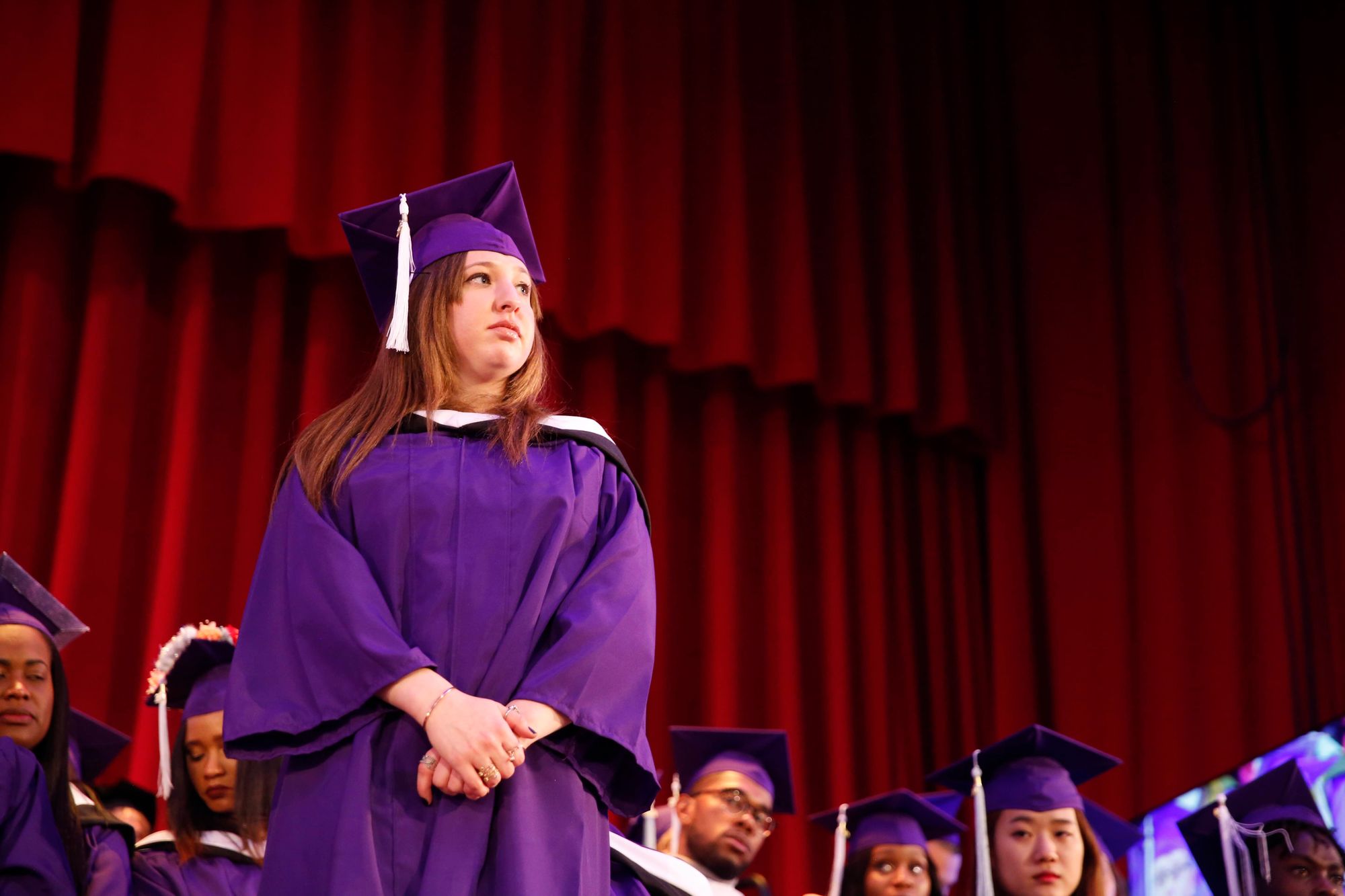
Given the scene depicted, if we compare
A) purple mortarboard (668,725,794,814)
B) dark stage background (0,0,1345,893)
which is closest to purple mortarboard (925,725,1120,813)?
purple mortarboard (668,725,794,814)

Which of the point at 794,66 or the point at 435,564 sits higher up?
the point at 794,66

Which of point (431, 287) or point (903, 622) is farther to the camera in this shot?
point (903, 622)

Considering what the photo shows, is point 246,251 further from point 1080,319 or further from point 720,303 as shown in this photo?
point 1080,319

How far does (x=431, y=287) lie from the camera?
2.37m

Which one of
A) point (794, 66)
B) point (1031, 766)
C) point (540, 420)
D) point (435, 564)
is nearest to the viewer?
point (435, 564)

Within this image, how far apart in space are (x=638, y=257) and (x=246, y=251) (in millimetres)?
1459

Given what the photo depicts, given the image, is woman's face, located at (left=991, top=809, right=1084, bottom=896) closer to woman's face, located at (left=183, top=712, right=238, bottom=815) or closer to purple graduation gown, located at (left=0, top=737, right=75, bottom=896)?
woman's face, located at (left=183, top=712, right=238, bottom=815)

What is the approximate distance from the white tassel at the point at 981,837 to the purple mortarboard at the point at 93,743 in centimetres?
238

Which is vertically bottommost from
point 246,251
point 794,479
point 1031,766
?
point 1031,766

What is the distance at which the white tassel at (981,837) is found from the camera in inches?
153

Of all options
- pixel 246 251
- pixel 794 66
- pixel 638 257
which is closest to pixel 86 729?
pixel 246 251

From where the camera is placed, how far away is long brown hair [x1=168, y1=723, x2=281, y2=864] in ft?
10.7

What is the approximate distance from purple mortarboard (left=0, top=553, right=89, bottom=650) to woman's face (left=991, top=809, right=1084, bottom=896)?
8.43 feet

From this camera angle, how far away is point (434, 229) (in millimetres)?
2438
